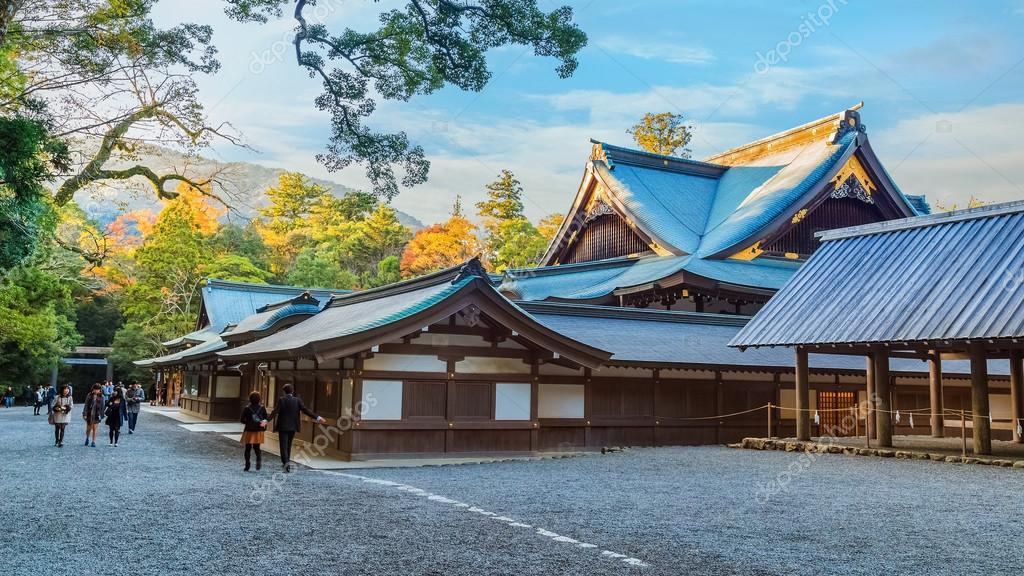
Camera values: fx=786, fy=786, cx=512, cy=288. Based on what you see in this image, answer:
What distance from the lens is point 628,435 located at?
2022 cm

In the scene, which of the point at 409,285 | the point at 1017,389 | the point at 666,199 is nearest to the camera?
the point at 1017,389

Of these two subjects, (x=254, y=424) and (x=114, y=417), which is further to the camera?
(x=114, y=417)

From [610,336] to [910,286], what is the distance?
7.61 m

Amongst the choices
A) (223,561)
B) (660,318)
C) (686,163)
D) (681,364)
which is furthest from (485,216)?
(223,561)

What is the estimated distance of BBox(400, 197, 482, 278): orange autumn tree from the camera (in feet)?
200

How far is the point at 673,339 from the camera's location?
22344 mm

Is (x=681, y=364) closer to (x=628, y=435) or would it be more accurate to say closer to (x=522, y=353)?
(x=628, y=435)

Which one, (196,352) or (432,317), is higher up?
(432,317)

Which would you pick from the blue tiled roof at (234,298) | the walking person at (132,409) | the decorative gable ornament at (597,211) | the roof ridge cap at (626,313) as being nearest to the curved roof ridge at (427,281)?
the roof ridge cap at (626,313)

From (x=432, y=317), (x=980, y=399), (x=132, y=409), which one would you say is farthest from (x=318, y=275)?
(x=980, y=399)

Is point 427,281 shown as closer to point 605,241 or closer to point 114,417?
point 114,417

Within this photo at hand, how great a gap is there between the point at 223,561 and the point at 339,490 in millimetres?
4588

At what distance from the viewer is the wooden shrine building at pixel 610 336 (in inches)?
650

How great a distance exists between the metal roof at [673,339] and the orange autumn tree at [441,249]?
3672cm
